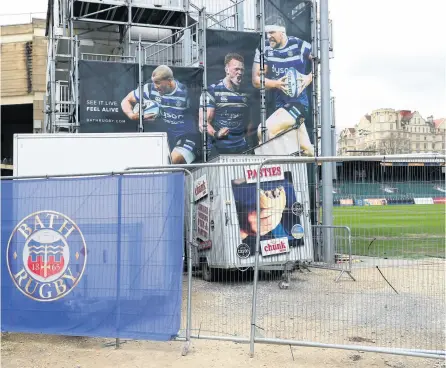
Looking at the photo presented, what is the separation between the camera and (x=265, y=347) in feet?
20.4

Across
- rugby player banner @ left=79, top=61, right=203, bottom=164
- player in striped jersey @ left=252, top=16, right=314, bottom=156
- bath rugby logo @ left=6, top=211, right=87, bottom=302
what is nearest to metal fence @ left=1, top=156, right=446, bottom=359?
bath rugby logo @ left=6, top=211, right=87, bottom=302

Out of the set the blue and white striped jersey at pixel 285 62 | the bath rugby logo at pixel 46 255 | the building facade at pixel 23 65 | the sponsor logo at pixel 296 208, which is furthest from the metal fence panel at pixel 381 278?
the building facade at pixel 23 65

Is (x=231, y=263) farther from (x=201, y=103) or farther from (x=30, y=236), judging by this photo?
(x=201, y=103)

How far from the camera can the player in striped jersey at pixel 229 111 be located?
16.0m

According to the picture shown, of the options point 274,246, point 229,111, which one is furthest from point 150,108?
point 274,246

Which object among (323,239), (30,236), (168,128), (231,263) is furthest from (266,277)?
(168,128)

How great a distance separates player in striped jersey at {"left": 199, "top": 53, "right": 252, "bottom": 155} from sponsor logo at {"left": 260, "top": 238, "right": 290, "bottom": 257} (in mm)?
8447

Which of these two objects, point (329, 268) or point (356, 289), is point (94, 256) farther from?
point (356, 289)

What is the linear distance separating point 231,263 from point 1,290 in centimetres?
374

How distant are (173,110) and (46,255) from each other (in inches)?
387

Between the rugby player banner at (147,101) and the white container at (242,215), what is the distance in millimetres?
4450

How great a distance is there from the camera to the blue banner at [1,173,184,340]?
6074 millimetres

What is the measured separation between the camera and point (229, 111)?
16125 mm

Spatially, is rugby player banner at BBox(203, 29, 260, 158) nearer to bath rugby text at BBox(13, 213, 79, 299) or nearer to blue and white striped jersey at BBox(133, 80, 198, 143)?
blue and white striped jersey at BBox(133, 80, 198, 143)
